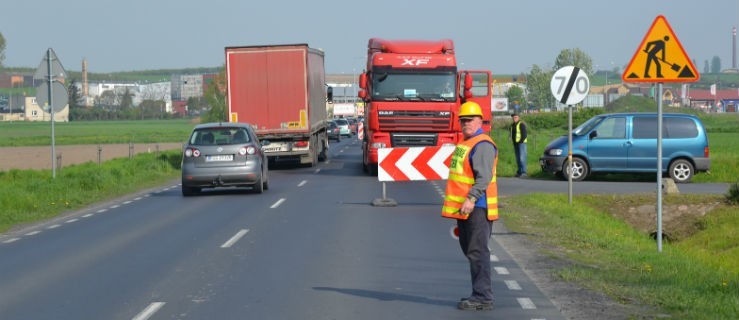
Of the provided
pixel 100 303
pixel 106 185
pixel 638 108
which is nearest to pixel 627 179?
pixel 106 185

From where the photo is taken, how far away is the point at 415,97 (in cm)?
2859

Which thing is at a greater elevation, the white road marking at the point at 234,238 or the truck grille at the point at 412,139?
the truck grille at the point at 412,139

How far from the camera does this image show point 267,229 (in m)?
16.2

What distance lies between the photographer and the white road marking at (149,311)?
28.7ft

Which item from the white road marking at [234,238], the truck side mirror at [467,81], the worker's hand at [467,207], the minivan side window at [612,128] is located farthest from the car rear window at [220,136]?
the worker's hand at [467,207]

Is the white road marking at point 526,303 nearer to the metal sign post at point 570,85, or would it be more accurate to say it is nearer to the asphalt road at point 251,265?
the asphalt road at point 251,265

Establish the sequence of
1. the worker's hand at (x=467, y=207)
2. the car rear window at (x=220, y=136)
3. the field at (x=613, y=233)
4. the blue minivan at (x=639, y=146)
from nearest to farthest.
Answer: the worker's hand at (x=467, y=207) → the field at (x=613, y=233) → the car rear window at (x=220, y=136) → the blue minivan at (x=639, y=146)

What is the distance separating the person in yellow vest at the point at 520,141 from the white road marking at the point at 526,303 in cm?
1917

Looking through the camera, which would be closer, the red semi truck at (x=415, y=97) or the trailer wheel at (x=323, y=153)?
the red semi truck at (x=415, y=97)

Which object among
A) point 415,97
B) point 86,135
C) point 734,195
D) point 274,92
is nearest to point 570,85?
point 734,195

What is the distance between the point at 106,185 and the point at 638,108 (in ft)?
257

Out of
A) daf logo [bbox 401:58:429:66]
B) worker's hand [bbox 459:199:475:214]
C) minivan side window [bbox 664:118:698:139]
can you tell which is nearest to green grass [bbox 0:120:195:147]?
daf logo [bbox 401:58:429:66]

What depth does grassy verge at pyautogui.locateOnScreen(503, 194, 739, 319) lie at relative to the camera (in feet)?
30.5

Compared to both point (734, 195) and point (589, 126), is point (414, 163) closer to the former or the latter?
point (734, 195)
